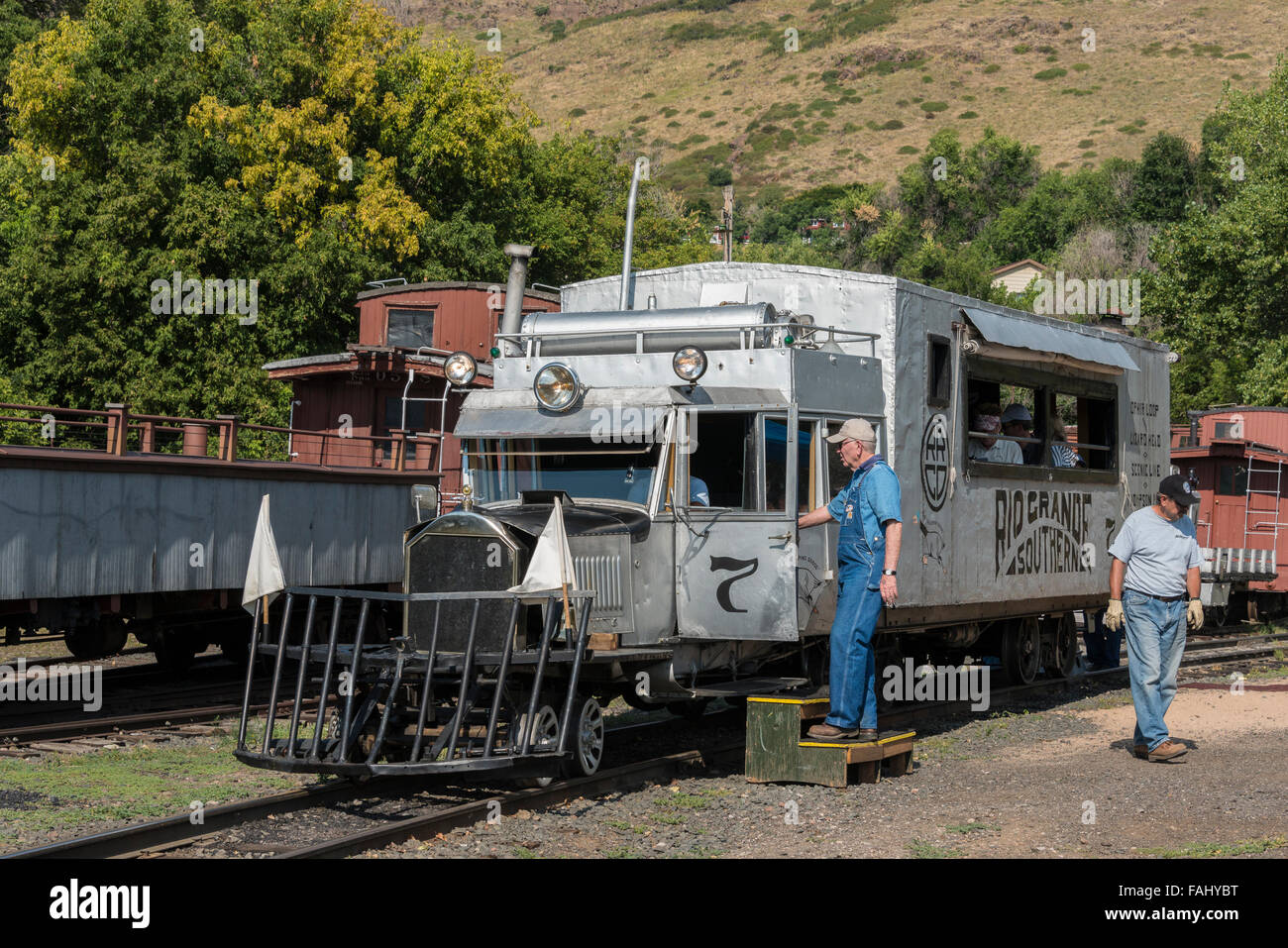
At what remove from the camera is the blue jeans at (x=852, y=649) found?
370 inches

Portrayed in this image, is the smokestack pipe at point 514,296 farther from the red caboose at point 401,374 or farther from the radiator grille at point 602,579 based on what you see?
the red caboose at point 401,374

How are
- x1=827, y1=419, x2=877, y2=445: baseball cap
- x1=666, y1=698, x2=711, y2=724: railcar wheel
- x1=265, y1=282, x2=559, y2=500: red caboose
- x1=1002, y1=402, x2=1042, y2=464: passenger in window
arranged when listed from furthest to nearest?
x1=265, y1=282, x2=559, y2=500: red caboose < x1=1002, y1=402, x2=1042, y2=464: passenger in window < x1=666, y1=698, x2=711, y2=724: railcar wheel < x1=827, y1=419, x2=877, y2=445: baseball cap

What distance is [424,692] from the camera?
323 inches

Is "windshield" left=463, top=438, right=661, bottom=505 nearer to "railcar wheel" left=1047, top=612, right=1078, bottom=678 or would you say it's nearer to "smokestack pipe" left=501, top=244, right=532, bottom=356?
"smokestack pipe" left=501, top=244, right=532, bottom=356

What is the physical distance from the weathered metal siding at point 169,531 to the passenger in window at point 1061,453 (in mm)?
8455

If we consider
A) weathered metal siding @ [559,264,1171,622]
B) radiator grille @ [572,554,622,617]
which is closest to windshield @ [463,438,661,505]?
radiator grille @ [572,554,622,617]

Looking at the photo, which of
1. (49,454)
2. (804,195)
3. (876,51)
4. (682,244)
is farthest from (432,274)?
(876,51)

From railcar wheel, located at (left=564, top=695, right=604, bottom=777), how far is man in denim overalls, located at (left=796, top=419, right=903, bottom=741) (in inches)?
59.3

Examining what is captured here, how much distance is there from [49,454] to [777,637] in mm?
7393

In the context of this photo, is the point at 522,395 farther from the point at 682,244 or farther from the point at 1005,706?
the point at 682,244

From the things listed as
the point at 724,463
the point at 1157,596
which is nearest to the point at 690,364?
the point at 724,463

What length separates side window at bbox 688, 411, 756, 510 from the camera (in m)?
9.82

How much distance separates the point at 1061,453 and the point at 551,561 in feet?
23.8

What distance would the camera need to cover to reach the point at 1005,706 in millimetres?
13562
